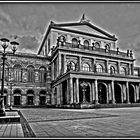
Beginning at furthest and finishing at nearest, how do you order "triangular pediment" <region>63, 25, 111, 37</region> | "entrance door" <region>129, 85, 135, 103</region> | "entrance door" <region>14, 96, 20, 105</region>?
"triangular pediment" <region>63, 25, 111, 37</region>, "entrance door" <region>129, 85, 135, 103</region>, "entrance door" <region>14, 96, 20, 105</region>

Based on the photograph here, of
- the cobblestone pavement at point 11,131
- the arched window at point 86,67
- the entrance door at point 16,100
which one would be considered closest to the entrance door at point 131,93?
the arched window at point 86,67

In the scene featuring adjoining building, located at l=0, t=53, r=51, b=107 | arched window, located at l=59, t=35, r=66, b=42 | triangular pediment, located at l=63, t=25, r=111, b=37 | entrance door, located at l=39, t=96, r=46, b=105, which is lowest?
entrance door, located at l=39, t=96, r=46, b=105

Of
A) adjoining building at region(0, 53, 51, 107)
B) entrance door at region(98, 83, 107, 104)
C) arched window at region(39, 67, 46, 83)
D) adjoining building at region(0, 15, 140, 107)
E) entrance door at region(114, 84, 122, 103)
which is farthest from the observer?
arched window at region(39, 67, 46, 83)

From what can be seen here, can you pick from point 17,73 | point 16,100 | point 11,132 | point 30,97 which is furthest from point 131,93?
point 11,132

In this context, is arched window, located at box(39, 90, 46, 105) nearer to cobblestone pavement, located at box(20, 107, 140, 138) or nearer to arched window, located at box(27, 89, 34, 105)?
arched window, located at box(27, 89, 34, 105)

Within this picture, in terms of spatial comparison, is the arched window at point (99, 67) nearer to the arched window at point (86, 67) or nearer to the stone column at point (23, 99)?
the arched window at point (86, 67)

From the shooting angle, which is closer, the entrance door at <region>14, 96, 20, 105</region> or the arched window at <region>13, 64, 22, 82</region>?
the entrance door at <region>14, 96, 20, 105</region>

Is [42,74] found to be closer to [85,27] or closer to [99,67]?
[99,67]

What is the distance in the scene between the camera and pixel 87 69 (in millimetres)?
43719

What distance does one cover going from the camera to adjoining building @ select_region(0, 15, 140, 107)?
39438 millimetres

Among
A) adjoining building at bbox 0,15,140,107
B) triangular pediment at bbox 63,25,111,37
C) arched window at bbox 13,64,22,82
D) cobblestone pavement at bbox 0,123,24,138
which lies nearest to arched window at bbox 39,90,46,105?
adjoining building at bbox 0,15,140,107

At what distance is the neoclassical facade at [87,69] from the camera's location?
35.8m

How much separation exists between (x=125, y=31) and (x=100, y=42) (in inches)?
1679

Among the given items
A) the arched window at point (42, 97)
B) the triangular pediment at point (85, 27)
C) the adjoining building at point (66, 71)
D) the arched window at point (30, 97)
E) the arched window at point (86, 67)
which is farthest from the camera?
the triangular pediment at point (85, 27)
